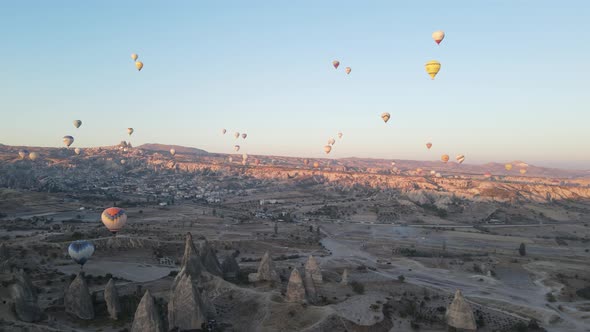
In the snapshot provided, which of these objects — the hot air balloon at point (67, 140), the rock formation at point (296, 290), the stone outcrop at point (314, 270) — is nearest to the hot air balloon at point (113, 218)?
the stone outcrop at point (314, 270)

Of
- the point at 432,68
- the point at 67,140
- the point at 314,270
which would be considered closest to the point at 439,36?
the point at 432,68

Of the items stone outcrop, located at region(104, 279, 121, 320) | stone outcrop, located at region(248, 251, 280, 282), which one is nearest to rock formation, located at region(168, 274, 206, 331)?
stone outcrop, located at region(104, 279, 121, 320)

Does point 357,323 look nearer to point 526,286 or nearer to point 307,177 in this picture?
point 526,286

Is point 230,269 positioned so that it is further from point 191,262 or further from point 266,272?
point 191,262

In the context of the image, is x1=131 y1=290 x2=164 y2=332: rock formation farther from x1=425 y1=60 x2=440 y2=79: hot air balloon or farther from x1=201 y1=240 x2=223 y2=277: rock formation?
x1=425 y1=60 x2=440 y2=79: hot air balloon

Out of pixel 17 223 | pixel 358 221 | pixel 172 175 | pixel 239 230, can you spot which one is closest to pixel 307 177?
pixel 172 175

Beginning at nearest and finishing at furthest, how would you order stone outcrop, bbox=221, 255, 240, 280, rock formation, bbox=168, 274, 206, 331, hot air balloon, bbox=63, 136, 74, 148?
rock formation, bbox=168, 274, 206, 331
stone outcrop, bbox=221, 255, 240, 280
hot air balloon, bbox=63, 136, 74, 148
